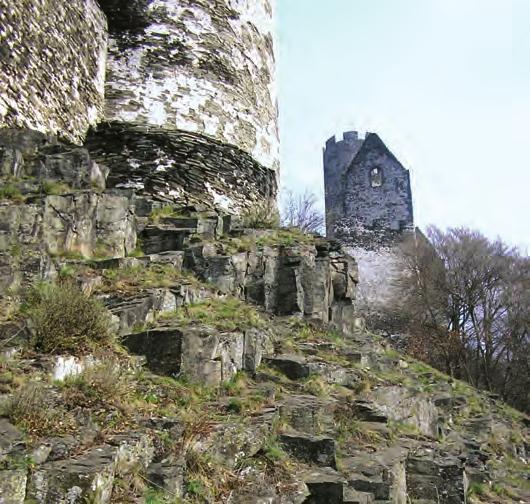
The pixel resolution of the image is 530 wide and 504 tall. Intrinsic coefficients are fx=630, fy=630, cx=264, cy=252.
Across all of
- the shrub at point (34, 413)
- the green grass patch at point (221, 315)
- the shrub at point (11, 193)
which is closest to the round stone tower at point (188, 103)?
the shrub at point (11, 193)

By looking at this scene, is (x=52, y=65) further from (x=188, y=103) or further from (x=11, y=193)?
(x=11, y=193)

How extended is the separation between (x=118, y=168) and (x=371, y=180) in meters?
20.6

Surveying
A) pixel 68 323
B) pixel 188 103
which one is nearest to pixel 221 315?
pixel 68 323

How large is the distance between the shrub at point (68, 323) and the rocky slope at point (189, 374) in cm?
2

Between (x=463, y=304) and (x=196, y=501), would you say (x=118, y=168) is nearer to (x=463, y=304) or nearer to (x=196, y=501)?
(x=196, y=501)

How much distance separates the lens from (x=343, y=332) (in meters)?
9.59

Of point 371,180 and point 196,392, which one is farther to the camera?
point 371,180

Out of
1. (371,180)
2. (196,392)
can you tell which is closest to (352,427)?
(196,392)

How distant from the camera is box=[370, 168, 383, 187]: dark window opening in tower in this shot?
30453 millimetres

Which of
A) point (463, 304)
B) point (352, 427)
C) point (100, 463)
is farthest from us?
point (463, 304)

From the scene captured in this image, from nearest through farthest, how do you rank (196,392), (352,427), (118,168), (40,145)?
1. (196,392)
2. (352,427)
3. (40,145)
4. (118,168)

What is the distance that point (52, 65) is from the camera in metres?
10.3

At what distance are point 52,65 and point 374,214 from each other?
2176 centimetres

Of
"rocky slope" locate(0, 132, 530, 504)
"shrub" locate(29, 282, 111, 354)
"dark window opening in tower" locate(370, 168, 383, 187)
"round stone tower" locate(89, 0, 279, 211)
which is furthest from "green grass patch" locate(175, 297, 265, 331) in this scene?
"dark window opening in tower" locate(370, 168, 383, 187)
